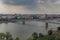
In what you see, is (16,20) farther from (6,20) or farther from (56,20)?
(56,20)

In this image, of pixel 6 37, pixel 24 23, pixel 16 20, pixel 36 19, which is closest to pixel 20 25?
pixel 24 23

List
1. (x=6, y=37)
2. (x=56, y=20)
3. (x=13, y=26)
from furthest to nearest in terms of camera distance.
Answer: (x=13, y=26), (x=56, y=20), (x=6, y=37)

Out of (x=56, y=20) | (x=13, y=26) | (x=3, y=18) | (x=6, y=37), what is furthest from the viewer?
(x=13, y=26)

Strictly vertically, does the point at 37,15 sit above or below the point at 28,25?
above

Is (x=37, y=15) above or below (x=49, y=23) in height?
above

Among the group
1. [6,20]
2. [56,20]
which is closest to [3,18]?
[6,20]

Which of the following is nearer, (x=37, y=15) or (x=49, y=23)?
(x=37, y=15)

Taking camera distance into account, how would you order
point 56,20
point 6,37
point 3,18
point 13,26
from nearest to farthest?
point 6,37 < point 3,18 < point 56,20 < point 13,26

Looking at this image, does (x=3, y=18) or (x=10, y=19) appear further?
(x=10, y=19)

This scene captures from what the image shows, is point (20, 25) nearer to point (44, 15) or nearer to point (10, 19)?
point (10, 19)
